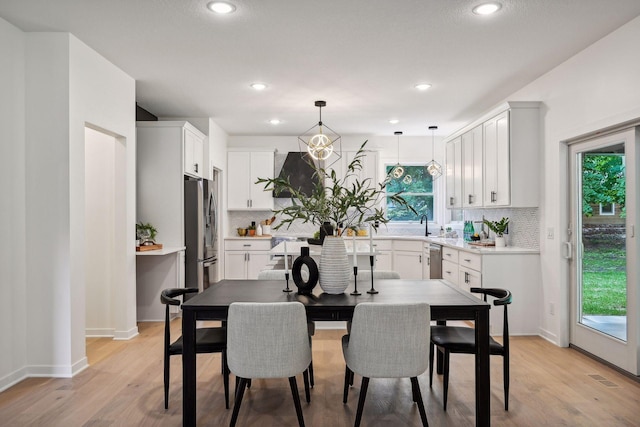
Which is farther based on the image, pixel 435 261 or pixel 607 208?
pixel 435 261

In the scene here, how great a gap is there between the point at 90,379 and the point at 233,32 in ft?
9.03

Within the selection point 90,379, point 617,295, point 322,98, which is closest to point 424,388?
point 617,295

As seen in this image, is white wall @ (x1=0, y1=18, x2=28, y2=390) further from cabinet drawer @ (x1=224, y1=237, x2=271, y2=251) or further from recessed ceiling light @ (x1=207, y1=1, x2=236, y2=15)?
cabinet drawer @ (x1=224, y1=237, x2=271, y2=251)

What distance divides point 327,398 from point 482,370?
1.01 metres

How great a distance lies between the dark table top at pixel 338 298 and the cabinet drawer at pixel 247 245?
153 inches

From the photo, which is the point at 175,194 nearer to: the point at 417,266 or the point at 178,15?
the point at 178,15

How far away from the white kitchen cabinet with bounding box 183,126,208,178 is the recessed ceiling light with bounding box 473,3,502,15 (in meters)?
3.51

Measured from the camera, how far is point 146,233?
198 inches

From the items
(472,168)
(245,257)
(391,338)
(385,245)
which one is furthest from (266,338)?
(385,245)

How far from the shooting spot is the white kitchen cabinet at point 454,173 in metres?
6.04

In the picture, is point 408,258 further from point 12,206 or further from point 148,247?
Answer: point 12,206

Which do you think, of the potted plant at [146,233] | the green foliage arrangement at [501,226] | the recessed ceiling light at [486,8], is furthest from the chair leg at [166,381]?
the green foliage arrangement at [501,226]

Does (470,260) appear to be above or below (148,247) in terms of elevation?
below

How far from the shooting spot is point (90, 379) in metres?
3.27
